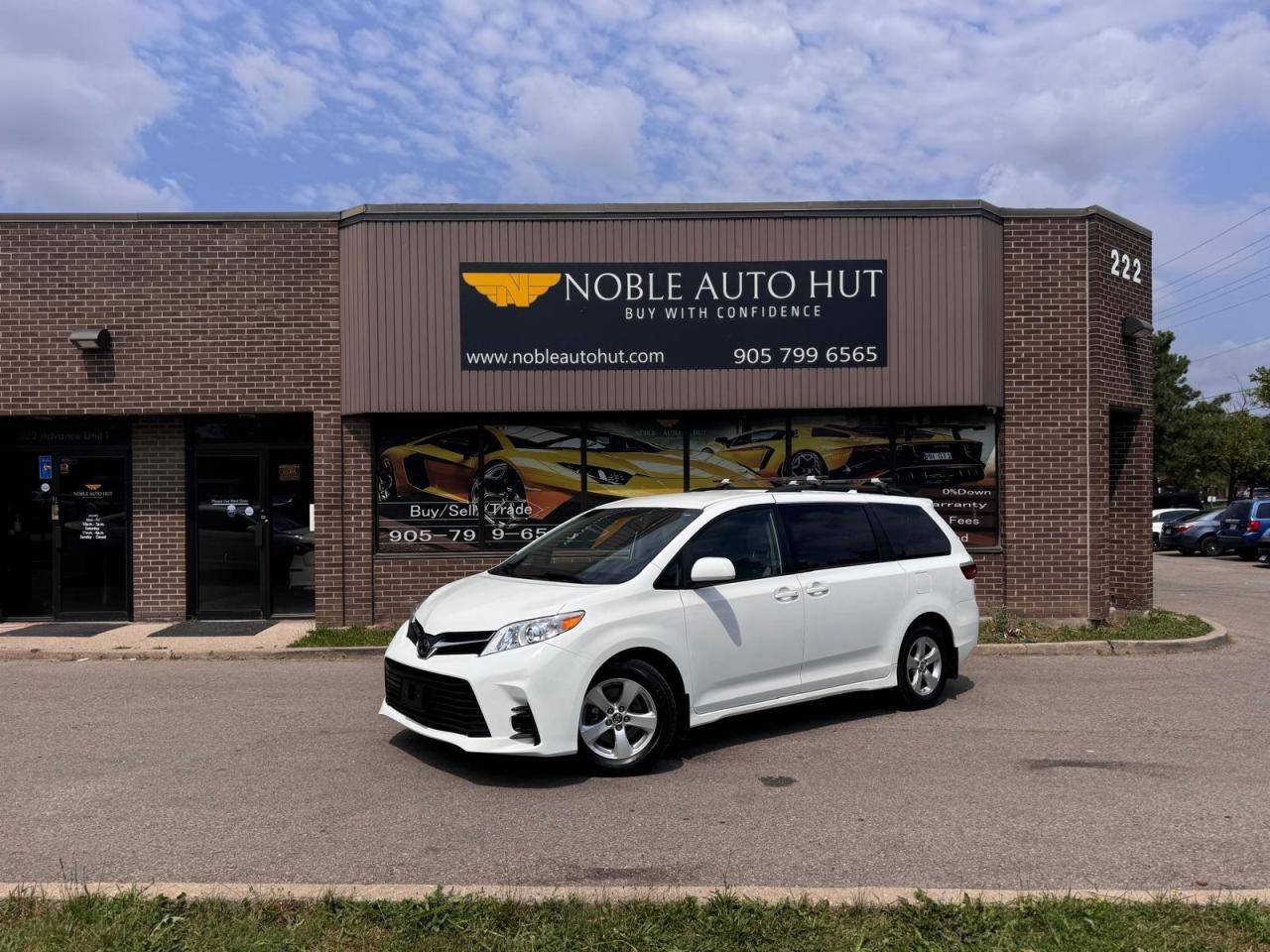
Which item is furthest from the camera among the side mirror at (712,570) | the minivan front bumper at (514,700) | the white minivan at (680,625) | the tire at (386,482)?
the tire at (386,482)

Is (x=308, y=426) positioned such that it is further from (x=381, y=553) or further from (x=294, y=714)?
(x=294, y=714)

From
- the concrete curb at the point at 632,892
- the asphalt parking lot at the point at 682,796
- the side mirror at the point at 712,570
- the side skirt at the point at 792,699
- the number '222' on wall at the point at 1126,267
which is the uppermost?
the number '222' on wall at the point at 1126,267

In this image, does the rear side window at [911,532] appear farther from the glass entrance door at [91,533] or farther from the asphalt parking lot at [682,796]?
the glass entrance door at [91,533]

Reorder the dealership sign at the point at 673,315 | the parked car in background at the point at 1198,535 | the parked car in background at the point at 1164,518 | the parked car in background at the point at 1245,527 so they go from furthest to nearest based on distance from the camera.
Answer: the parked car in background at the point at 1164,518, the parked car in background at the point at 1198,535, the parked car in background at the point at 1245,527, the dealership sign at the point at 673,315

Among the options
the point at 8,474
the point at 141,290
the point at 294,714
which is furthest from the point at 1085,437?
the point at 8,474

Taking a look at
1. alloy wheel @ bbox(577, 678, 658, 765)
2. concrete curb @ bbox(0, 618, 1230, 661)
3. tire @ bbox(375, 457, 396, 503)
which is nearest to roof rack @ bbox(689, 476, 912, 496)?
alloy wheel @ bbox(577, 678, 658, 765)

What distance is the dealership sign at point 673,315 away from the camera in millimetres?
11578

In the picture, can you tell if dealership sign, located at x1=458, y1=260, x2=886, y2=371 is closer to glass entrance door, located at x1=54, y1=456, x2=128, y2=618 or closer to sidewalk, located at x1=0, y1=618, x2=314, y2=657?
sidewalk, located at x1=0, y1=618, x2=314, y2=657

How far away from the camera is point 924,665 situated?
25.2ft

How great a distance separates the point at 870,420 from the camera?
12.1 metres

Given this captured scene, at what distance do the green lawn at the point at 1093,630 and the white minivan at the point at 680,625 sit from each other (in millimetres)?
3247

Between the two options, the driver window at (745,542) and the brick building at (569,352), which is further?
the brick building at (569,352)

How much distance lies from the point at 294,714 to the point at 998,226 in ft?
31.4


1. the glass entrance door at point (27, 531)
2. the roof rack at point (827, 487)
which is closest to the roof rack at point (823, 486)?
the roof rack at point (827, 487)
